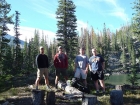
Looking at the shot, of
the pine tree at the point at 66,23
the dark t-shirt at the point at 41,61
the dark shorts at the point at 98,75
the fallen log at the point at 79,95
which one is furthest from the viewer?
the pine tree at the point at 66,23

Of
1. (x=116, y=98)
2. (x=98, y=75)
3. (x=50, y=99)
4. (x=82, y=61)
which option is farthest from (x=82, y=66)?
(x=116, y=98)

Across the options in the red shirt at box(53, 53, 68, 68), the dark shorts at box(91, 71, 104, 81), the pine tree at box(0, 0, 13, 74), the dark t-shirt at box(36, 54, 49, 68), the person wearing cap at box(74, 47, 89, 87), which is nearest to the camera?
the dark t-shirt at box(36, 54, 49, 68)

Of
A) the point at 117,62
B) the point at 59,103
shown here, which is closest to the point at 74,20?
the point at 59,103

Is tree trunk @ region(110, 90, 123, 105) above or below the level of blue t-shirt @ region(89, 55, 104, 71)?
below

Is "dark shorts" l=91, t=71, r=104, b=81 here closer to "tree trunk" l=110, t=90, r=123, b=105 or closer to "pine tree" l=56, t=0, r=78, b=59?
"tree trunk" l=110, t=90, r=123, b=105

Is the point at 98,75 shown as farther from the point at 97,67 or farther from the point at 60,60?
the point at 60,60

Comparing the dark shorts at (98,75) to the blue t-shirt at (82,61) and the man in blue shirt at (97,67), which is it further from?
the blue t-shirt at (82,61)

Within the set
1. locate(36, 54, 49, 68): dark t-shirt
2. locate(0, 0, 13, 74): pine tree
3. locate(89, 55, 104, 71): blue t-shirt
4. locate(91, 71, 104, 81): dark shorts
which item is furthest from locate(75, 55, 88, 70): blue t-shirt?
locate(0, 0, 13, 74): pine tree

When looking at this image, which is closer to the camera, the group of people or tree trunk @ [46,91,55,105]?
tree trunk @ [46,91,55,105]

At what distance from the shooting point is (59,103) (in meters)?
9.62

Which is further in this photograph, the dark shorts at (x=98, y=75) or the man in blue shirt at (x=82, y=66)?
the man in blue shirt at (x=82, y=66)

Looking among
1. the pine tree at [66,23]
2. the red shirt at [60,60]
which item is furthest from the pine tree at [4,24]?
the red shirt at [60,60]

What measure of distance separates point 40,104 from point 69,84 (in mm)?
4050

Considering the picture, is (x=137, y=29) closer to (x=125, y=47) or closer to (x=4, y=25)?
(x=4, y=25)
